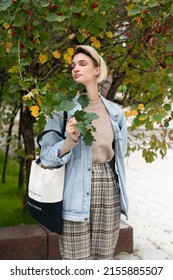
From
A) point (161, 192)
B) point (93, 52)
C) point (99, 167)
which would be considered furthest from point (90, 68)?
point (161, 192)

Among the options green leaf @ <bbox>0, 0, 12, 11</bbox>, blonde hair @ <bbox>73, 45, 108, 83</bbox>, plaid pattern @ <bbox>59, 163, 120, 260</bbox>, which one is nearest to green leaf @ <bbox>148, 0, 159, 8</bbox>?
blonde hair @ <bbox>73, 45, 108, 83</bbox>

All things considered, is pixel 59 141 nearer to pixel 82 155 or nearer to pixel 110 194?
pixel 82 155

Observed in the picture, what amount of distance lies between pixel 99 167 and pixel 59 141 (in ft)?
0.92

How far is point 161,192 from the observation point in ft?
23.5

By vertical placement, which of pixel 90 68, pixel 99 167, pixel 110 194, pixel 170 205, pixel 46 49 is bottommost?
pixel 170 205

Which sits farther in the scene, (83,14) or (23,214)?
(23,214)

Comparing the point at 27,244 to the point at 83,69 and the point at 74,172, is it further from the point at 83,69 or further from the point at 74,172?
the point at 83,69

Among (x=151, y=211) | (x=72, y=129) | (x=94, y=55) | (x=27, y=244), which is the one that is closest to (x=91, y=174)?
(x=72, y=129)

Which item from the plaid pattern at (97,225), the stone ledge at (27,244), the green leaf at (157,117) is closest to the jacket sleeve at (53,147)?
the plaid pattern at (97,225)

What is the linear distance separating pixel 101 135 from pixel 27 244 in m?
1.86

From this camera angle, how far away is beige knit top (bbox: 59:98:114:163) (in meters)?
2.50

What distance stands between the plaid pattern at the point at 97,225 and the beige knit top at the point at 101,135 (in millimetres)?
53

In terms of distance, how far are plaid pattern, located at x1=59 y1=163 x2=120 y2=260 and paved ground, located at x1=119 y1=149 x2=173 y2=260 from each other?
175 cm

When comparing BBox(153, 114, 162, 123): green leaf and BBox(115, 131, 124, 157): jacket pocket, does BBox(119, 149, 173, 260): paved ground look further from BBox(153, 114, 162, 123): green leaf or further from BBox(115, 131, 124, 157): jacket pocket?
BBox(153, 114, 162, 123): green leaf
